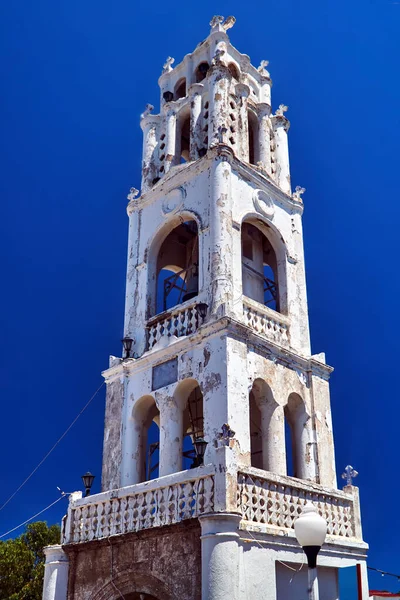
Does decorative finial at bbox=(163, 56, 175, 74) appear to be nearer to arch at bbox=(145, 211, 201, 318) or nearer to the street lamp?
arch at bbox=(145, 211, 201, 318)

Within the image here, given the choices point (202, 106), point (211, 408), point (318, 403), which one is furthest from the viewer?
point (202, 106)

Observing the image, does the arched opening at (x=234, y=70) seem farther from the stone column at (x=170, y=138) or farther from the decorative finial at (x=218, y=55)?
the stone column at (x=170, y=138)

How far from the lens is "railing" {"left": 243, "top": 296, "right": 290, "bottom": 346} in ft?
58.0

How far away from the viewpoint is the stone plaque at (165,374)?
57.2 ft

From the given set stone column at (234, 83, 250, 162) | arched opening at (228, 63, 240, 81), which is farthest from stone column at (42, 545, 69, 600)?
arched opening at (228, 63, 240, 81)

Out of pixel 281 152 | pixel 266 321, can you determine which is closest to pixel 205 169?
pixel 281 152

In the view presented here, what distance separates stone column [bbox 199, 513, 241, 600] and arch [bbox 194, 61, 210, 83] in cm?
1541

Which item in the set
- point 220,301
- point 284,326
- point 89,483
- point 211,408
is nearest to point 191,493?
point 211,408

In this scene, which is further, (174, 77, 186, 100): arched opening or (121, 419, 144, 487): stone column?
(174, 77, 186, 100): arched opening

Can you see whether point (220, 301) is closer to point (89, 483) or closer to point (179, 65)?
point (89, 483)

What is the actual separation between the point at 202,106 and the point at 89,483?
12.0 meters

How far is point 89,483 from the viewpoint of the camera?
16906 millimetres

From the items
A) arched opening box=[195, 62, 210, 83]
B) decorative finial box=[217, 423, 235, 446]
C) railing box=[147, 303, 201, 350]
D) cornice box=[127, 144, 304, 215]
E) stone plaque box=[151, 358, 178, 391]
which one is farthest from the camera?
arched opening box=[195, 62, 210, 83]

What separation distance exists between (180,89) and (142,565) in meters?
16.4
